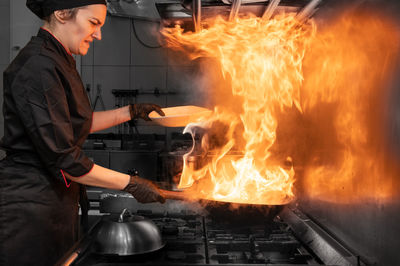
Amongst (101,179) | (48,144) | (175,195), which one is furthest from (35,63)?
(175,195)

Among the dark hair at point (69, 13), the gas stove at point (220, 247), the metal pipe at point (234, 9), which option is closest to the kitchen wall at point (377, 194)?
the gas stove at point (220, 247)

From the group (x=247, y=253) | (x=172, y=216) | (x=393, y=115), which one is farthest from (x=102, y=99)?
(x=393, y=115)

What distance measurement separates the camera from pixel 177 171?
2789 mm

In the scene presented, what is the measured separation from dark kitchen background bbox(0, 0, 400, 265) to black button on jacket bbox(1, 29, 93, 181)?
338 mm

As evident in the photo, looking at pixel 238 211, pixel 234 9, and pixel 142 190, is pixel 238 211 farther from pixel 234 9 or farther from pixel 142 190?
pixel 234 9

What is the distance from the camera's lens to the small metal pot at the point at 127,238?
1076mm

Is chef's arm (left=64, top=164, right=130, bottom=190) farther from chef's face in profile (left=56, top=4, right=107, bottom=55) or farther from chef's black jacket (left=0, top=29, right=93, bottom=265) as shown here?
chef's face in profile (left=56, top=4, right=107, bottom=55)

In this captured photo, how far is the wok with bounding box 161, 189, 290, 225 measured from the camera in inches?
49.2

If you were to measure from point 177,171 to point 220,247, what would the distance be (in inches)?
63.4

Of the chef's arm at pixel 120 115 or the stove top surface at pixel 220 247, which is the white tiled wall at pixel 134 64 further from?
the stove top surface at pixel 220 247

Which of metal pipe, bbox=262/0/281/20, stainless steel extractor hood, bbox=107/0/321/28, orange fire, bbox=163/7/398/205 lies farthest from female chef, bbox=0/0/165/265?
metal pipe, bbox=262/0/281/20

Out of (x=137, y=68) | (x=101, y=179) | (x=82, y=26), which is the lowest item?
(x=101, y=179)

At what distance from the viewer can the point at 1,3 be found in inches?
146

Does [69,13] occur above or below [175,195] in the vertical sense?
above
